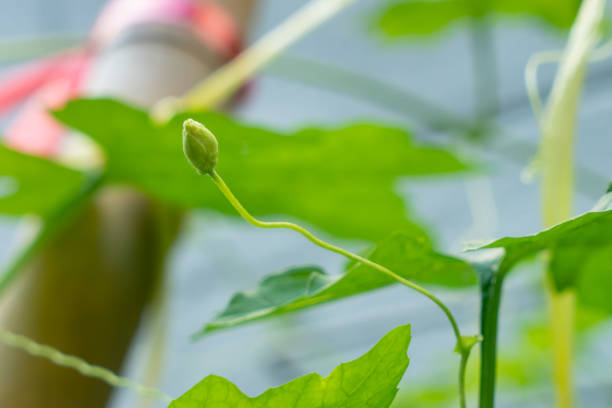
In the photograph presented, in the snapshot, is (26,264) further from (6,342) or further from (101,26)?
(101,26)

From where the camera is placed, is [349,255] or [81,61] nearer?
[349,255]

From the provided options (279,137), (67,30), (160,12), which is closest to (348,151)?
(279,137)

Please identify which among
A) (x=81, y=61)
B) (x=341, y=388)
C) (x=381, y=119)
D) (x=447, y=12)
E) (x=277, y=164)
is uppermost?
(x=381, y=119)

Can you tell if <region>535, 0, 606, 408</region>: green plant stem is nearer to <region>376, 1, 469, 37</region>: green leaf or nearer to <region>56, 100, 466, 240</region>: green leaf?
<region>56, 100, 466, 240</region>: green leaf

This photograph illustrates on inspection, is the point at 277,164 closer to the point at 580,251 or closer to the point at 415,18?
the point at 580,251

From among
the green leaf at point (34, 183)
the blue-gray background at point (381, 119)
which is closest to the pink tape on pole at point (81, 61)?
the green leaf at point (34, 183)

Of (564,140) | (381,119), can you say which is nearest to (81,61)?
(564,140)

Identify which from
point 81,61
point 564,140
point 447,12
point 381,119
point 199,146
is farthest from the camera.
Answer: point 381,119
